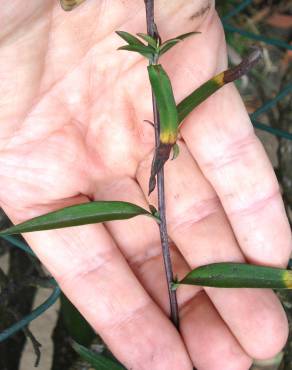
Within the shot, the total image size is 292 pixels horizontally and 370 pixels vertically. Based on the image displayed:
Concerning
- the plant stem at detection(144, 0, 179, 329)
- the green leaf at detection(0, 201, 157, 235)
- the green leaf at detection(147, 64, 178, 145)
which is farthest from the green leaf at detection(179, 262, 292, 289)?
the green leaf at detection(147, 64, 178, 145)

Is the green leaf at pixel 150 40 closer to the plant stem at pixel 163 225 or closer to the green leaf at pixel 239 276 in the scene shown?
the plant stem at pixel 163 225

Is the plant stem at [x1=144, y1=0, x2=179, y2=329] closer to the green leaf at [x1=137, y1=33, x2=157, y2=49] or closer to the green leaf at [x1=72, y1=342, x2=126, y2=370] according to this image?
the green leaf at [x1=137, y1=33, x2=157, y2=49]

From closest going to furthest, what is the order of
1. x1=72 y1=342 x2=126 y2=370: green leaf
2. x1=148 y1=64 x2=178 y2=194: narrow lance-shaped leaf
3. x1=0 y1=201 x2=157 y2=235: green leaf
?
x1=148 y1=64 x2=178 y2=194: narrow lance-shaped leaf, x1=0 y1=201 x2=157 y2=235: green leaf, x1=72 y1=342 x2=126 y2=370: green leaf

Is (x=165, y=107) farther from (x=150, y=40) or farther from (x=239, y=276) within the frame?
(x=239, y=276)

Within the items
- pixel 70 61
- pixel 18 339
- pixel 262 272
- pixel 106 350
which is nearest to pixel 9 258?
pixel 18 339

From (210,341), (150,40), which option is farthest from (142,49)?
(210,341)

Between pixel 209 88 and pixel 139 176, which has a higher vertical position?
pixel 209 88
